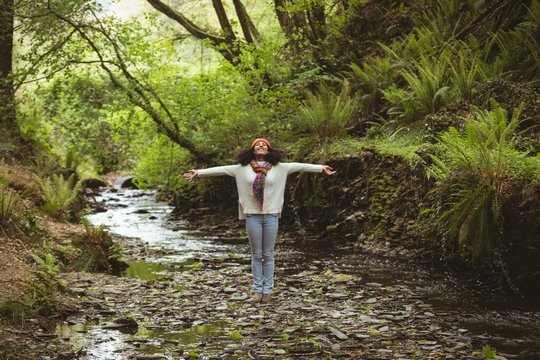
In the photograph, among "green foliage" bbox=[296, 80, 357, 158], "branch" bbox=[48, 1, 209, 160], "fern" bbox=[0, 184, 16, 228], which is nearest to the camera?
"fern" bbox=[0, 184, 16, 228]

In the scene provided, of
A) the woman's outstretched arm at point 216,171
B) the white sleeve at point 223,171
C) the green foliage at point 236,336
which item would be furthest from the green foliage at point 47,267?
the green foliage at point 236,336

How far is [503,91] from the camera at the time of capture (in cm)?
1029

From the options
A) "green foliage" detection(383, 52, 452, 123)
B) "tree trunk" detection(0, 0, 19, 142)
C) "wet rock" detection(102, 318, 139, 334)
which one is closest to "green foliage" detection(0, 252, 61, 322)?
"wet rock" detection(102, 318, 139, 334)

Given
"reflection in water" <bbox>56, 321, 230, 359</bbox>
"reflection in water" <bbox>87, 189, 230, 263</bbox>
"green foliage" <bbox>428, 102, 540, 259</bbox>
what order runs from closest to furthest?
"reflection in water" <bbox>56, 321, 230, 359</bbox> < "green foliage" <bbox>428, 102, 540, 259</bbox> < "reflection in water" <bbox>87, 189, 230, 263</bbox>

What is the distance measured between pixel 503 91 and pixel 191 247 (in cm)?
625

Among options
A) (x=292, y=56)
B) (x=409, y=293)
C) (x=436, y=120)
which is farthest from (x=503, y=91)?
(x=292, y=56)

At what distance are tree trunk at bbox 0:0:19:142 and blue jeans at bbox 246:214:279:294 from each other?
19.1 ft

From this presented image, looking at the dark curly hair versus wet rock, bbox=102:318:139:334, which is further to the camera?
the dark curly hair

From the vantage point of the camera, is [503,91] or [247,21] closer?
[503,91]

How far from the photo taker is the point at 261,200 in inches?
291

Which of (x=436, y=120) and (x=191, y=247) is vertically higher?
(x=436, y=120)

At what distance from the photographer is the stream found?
211 inches

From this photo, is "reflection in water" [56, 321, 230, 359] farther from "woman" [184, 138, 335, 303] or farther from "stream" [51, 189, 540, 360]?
"woman" [184, 138, 335, 303]

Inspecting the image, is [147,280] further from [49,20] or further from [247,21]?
[247,21]
